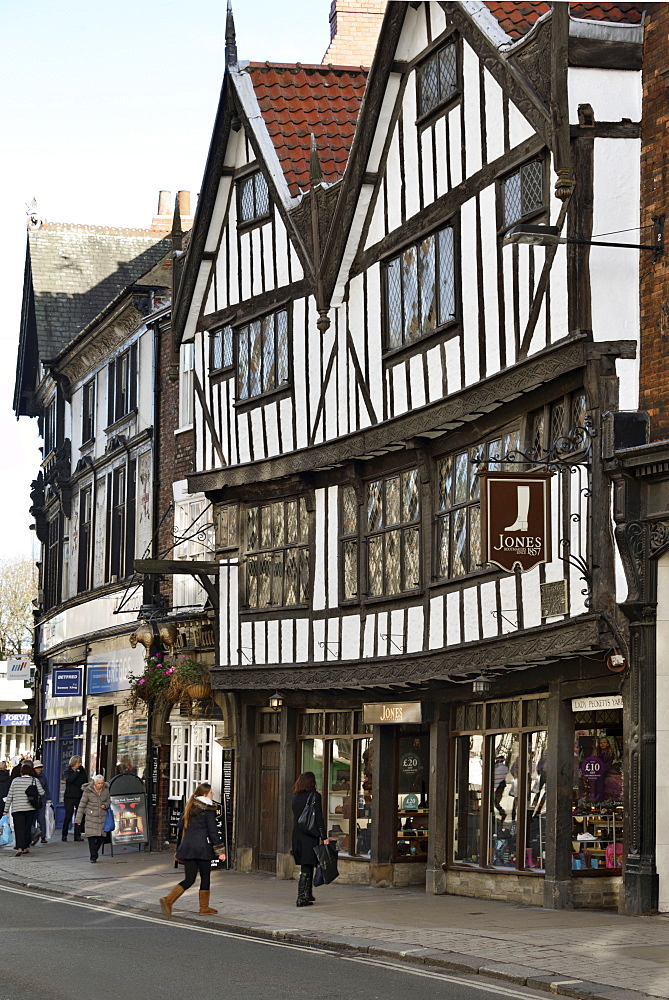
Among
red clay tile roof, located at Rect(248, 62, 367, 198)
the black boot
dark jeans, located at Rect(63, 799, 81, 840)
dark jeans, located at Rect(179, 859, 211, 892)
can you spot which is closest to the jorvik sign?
dark jeans, located at Rect(179, 859, 211, 892)

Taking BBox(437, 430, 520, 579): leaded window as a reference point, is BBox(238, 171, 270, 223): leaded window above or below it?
above

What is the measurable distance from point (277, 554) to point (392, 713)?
13.3 ft

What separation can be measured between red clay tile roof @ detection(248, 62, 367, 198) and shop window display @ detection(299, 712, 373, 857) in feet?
27.1

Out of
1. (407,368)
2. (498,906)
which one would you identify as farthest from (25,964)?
(407,368)

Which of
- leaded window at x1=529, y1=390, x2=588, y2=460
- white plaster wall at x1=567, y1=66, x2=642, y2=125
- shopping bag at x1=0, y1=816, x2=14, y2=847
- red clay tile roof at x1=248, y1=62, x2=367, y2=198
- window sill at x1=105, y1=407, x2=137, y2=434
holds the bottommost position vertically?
shopping bag at x1=0, y1=816, x2=14, y2=847

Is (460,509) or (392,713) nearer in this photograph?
(460,509)

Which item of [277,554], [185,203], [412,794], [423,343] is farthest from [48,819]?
[185,203]

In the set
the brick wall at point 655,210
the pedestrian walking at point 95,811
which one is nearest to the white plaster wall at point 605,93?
the brick wall at point 655,210

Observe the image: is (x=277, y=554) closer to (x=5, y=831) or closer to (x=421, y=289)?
(x=421, y=289)

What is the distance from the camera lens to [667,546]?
16.2 metres

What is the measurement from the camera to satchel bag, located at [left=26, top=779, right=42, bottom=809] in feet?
93.4

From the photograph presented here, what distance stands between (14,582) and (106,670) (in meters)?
46.2

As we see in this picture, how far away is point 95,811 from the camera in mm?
27859

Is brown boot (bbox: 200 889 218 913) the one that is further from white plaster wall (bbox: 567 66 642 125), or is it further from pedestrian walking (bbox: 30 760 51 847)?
pedestrian walking (bbox: 30 760 51 847)
